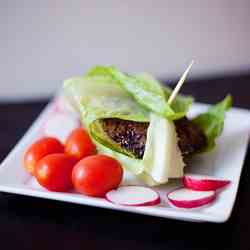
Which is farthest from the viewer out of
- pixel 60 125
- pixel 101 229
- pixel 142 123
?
pixel 60 125

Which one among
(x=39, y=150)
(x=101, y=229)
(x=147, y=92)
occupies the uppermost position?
(x=147, y=92)

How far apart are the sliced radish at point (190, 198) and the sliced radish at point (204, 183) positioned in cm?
1

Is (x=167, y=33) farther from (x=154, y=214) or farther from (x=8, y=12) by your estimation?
(x=154, y=214)

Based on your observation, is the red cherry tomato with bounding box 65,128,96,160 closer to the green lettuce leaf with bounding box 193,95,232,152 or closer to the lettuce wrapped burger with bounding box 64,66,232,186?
the lettuce wrapped burger with bounding box 64,66,232,186

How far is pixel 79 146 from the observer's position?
140 cm

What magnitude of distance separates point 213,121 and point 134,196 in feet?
1.23

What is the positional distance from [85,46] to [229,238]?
0.97 metres

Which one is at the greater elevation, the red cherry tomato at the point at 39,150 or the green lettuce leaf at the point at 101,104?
the green lettuce leaf at the point at 101,104

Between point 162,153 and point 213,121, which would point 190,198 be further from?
point 213,121

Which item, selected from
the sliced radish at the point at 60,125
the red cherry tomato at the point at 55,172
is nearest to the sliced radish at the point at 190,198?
the red cherry tomato at the point at 55,172

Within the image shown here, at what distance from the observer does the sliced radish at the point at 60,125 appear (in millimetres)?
1581

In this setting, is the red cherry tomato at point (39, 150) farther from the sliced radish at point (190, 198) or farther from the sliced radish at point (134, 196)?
the sliced radish at point (190, 198)

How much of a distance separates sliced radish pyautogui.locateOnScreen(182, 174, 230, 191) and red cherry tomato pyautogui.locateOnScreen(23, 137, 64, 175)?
0.34 metres

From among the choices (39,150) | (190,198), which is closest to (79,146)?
(39,150)
